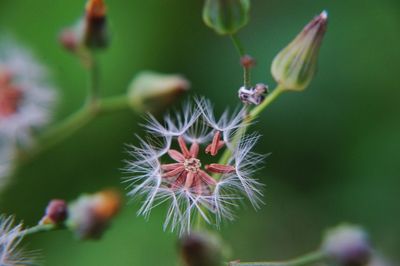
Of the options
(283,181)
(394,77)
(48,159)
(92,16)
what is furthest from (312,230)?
(92,16)

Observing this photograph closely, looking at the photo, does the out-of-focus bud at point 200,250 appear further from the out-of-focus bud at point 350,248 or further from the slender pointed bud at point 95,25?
the slender pointed bud at point 95,25

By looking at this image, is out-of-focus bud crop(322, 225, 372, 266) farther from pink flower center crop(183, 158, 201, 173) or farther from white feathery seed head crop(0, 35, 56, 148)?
white feathery seed head crop(0, 35, 56, 148)

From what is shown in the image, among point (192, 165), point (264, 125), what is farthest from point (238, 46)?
point (264, 125)

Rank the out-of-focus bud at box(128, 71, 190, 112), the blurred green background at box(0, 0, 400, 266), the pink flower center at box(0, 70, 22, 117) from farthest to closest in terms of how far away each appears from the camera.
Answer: the blurred green background at box(0, 0, 400, 266)
the pink flower center at box(0, 70, 22, 117)
the out-of-focus bud at box(128, 71, 190, 112)

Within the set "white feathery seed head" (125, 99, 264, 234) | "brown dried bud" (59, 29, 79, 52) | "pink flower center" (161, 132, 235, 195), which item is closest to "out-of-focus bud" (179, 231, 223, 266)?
"white feathery seed head" (125, 99, 264, 234)

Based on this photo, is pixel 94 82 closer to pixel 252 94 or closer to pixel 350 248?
pixel 252 94

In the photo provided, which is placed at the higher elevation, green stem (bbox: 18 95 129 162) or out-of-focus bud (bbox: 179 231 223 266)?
green stem (bbox: 18 95 129 162)

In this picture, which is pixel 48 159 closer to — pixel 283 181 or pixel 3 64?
pixel 3 64
